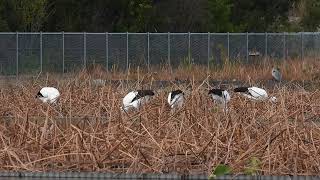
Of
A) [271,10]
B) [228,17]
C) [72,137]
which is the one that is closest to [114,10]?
[228,17]

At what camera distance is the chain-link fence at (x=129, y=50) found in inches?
1276

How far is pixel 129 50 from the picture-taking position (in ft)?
110

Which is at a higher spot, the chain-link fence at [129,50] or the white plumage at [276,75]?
the chain-link fence at [129,50]

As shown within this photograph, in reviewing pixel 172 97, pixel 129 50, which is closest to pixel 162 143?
pixel 172 97

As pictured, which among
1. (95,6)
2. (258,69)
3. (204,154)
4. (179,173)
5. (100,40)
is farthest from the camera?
(95,6)

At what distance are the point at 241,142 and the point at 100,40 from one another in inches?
1011

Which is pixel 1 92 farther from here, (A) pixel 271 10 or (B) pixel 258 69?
(A) pixel 271 10

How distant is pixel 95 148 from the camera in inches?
302

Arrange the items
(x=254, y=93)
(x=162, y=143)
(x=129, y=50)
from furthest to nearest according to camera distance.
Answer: (x=129, y=50) → (x=254, y=93) → (x=162, y=143)

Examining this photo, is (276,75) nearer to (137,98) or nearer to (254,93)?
(254,93)

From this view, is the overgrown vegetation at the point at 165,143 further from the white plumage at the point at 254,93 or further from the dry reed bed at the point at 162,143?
the white plumage at the point at 254,93

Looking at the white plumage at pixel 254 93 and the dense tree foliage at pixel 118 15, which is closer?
the white plumage at pixel 254 93

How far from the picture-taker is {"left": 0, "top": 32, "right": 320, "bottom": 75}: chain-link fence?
106 feet

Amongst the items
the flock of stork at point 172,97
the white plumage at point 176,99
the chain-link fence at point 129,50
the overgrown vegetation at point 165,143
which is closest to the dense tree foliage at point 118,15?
the chain-link fence at point 129,50
